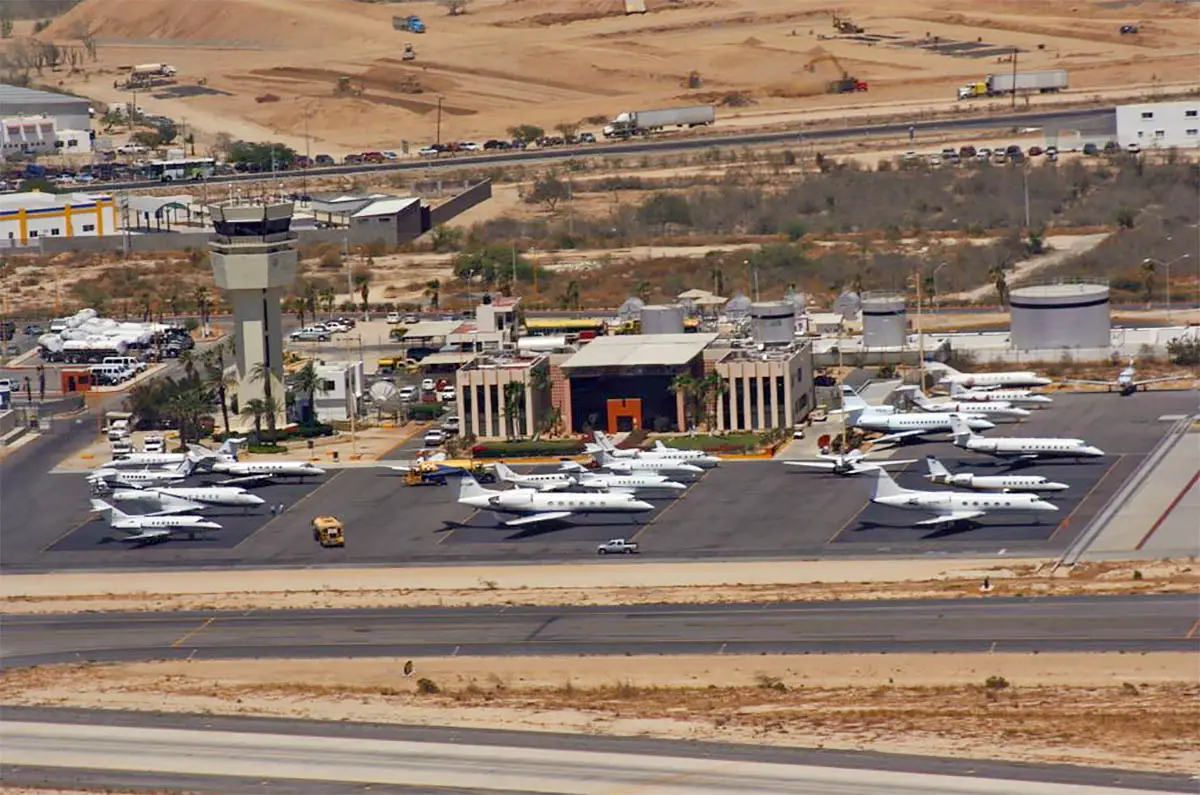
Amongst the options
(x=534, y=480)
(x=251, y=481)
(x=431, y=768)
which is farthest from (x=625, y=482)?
(x=431, y=768)

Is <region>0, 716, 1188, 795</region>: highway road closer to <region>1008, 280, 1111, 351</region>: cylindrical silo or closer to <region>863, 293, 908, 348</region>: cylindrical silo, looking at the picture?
<region>863, 293, 908, 348</region>: cylindrical silo

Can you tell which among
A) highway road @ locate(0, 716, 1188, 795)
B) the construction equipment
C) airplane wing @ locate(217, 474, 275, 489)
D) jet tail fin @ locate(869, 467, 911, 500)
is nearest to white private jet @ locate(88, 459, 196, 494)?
airplane wing @ locate(217, 474, 275, 489)

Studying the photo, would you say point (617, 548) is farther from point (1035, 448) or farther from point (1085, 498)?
point (1035, 448)

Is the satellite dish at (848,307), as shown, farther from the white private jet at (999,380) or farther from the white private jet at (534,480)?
the white private jet at (534,480)

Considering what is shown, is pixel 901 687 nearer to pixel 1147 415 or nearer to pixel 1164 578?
pixel 1164 578

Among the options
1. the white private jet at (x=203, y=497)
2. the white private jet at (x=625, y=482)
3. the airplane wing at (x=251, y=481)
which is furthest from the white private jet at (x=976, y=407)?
the white private jet at (x=203, y=497)

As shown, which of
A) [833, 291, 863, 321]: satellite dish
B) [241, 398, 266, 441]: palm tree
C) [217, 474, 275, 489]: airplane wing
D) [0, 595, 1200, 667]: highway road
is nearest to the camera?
[0, 595, 1200, 667]: highway road
